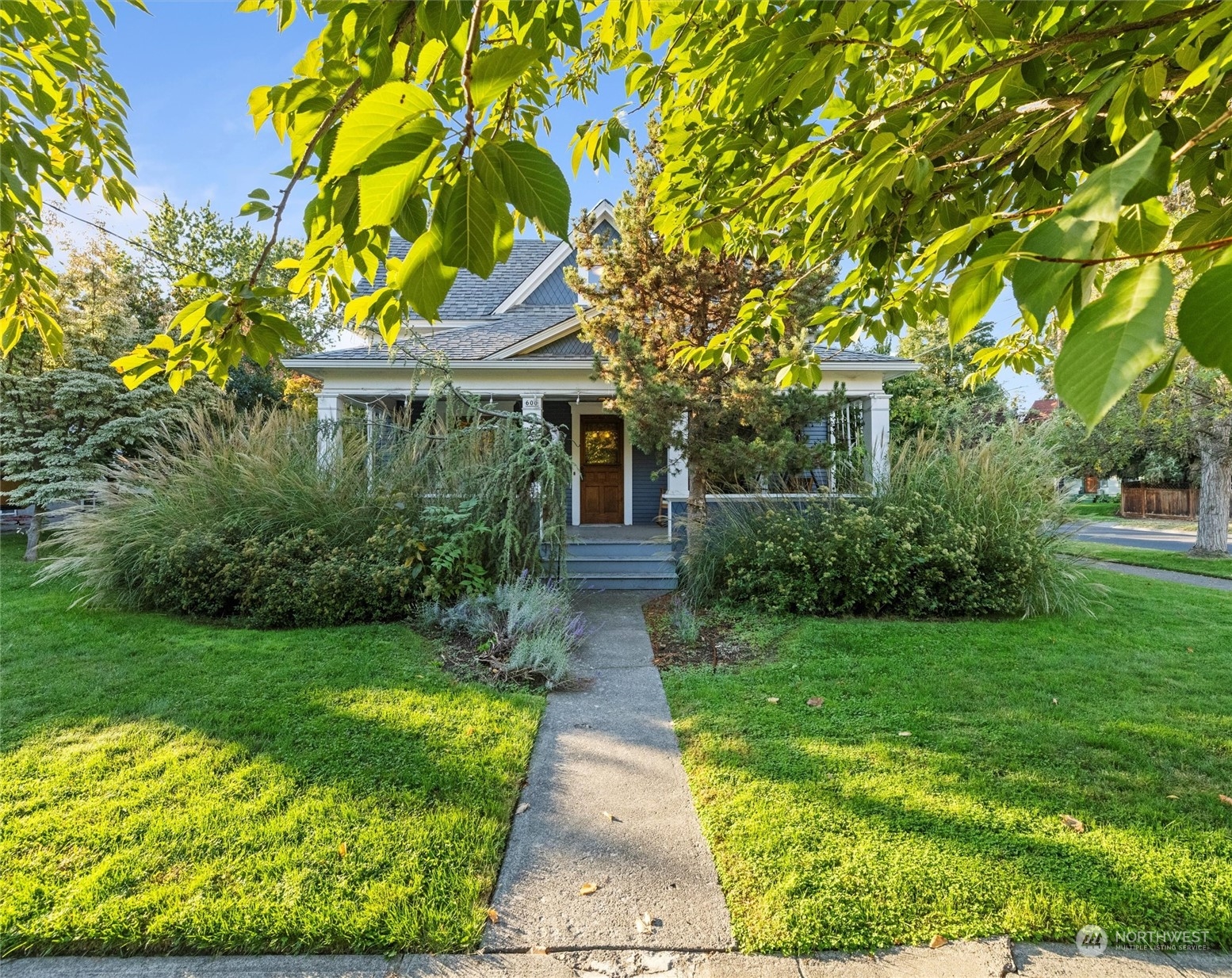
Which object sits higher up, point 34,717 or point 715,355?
point 715,355

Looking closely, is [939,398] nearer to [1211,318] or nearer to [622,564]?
[622,564]

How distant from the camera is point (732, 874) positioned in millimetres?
2377

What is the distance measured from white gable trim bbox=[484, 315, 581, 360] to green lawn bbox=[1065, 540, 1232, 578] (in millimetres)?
9037

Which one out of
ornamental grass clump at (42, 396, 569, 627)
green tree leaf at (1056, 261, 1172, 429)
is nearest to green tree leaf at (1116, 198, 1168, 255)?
green tree leaf at (1056, 261, 1172, 429)

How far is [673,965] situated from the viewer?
6.42ft

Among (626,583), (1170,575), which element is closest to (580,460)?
(626,583)

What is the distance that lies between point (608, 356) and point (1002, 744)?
5.78 m

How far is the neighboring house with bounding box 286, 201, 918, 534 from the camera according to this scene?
10133 mm

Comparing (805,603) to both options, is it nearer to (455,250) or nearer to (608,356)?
(608,356)

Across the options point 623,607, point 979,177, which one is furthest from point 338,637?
A: point 979,177

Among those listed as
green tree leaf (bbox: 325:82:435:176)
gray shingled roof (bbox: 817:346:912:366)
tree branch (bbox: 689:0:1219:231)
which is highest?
gray shingled roof (bbox: 817:346:912:366)

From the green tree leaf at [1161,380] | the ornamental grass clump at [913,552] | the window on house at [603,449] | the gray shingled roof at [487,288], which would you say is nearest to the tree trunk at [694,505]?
the ornamental grass clump at [913,552]

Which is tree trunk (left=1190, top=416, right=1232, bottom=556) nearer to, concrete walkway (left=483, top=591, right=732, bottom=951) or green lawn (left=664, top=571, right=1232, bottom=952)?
green lawn (left=664, top=571, right=1232, bottom=952)
